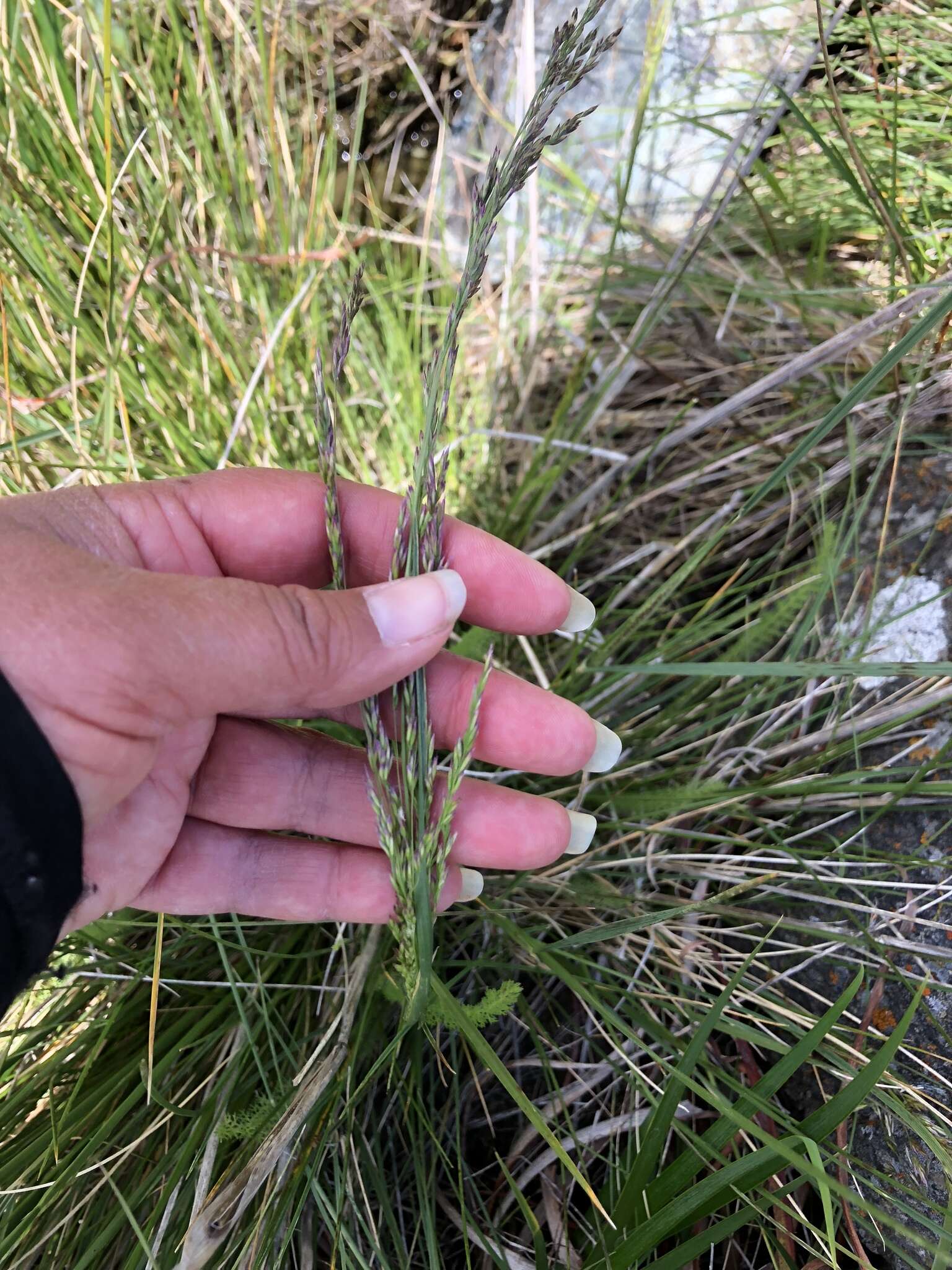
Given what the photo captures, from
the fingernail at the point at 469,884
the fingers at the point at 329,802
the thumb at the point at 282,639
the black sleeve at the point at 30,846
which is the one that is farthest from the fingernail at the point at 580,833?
the black sleeve at the point at 30,846

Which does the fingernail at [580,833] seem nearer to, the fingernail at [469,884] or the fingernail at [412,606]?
the fingernail at [469,884]

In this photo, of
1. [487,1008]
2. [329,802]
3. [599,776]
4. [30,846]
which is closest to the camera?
[30,846]

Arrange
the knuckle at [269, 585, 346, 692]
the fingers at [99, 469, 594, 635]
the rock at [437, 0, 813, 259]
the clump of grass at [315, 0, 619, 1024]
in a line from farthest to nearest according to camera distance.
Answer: the rock at [437, 0, 813, 259] → the fingers at [99, 469, 594, 635] → the knuckle at [269, 585, 346, 692] → the clump of grass at [315, 0, 619, 1024]

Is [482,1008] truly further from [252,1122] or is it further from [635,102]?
[635,102]

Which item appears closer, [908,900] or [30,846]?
[30,846]

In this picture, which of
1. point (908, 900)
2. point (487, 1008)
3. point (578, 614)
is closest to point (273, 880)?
point (487, 1008)

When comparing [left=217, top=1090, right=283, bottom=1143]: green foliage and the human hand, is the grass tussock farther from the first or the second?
the human hand

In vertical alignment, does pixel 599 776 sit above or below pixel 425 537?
below

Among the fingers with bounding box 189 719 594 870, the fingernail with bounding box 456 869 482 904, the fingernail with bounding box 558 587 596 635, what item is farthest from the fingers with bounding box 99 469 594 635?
the fingernail with bounding box 456 869 482 904
